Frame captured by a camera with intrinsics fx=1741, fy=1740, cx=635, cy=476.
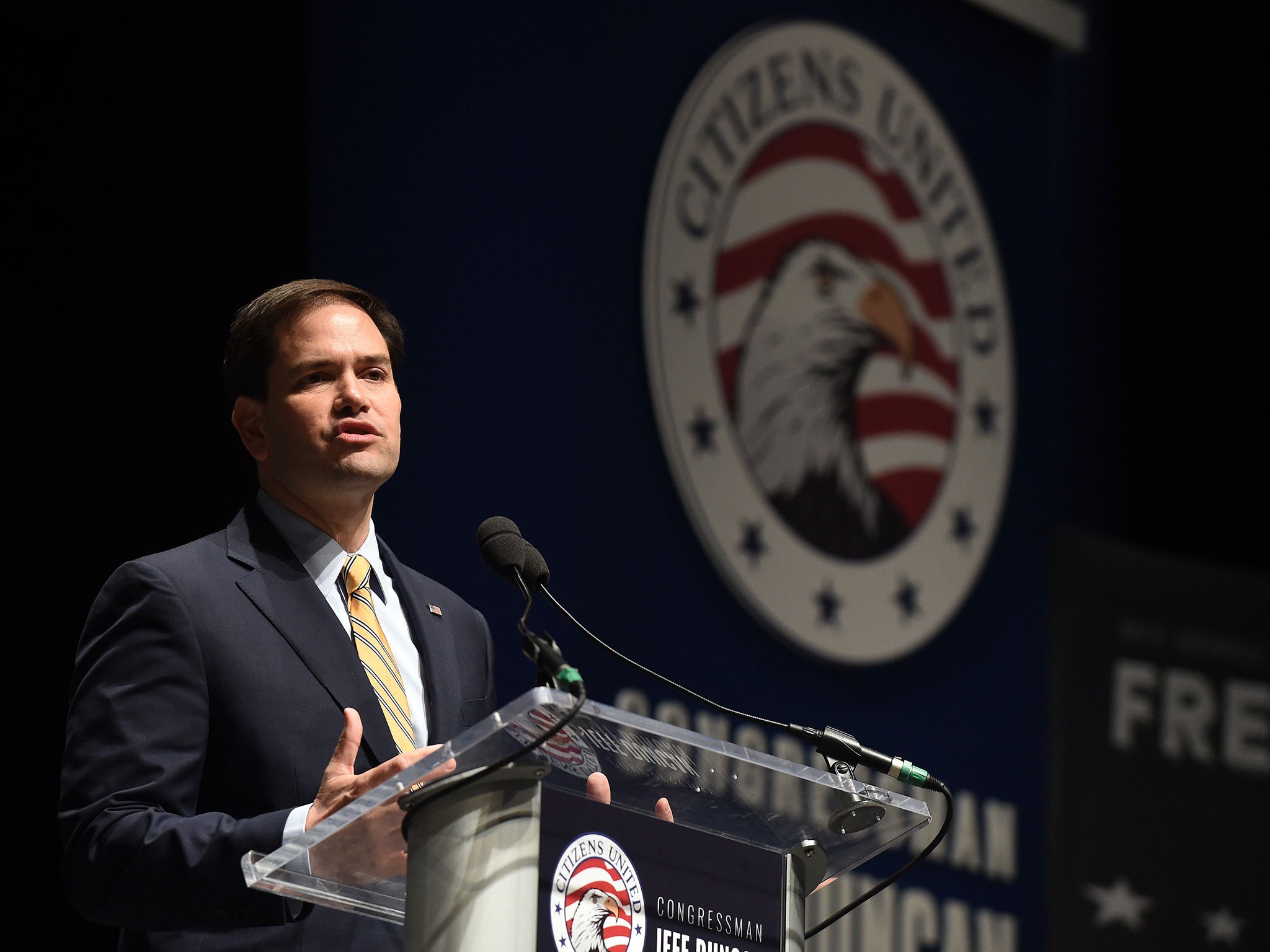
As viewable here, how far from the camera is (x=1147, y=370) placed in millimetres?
6449

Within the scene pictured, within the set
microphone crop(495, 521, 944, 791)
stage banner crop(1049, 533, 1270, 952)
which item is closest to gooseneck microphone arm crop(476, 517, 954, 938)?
microphone crop(495, 521, 944, 791)

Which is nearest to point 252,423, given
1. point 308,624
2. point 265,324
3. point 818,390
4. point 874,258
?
point 265,324

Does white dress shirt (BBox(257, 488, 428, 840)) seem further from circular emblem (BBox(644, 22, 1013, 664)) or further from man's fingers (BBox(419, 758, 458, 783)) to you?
circular emblem (BBox(644, 22, 1013, 664))

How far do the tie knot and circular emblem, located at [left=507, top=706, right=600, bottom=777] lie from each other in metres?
0.72

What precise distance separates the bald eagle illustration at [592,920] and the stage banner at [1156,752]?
4.10 metres

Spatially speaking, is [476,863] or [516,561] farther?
[516,561]

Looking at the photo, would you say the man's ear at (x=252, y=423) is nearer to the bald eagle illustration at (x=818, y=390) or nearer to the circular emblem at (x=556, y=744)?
the circular emblem at (x=556, y=744)

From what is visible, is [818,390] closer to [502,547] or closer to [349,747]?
[502,547]

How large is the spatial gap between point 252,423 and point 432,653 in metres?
0.41

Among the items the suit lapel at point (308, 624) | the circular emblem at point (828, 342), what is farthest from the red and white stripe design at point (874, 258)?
the suit lapel at point (308, 624)

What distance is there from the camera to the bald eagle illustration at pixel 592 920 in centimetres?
163

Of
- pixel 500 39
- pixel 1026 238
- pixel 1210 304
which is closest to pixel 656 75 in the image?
pixel 500 39

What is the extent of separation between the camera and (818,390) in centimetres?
519

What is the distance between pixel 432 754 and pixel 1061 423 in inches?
199
